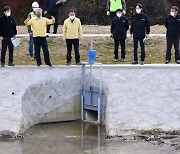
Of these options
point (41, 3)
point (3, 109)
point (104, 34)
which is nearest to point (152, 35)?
point (104, 34)

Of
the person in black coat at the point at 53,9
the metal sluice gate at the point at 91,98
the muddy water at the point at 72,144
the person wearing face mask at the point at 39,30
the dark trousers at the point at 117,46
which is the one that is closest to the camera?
the muddy water at the point at 72,144

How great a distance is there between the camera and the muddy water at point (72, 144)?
1484 cm

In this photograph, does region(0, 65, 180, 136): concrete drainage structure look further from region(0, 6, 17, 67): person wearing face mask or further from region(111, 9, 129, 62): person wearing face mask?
region(111, 9, 129, 62): person wearing face mask

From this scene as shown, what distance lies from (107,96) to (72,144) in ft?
7.25

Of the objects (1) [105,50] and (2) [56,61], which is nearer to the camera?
(2) [56,61]

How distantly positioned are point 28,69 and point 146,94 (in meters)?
3.38

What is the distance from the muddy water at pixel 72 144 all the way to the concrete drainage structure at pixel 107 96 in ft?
1.40

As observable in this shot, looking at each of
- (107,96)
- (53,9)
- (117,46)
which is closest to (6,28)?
(107,96)

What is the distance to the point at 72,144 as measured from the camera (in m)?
15.5

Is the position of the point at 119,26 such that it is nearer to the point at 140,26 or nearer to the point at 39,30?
the point at 140,26

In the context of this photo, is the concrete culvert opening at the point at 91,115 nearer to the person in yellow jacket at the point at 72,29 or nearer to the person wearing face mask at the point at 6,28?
the person in yellow jacket at the point at 72,29

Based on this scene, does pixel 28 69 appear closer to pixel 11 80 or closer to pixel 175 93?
pixel 11 80

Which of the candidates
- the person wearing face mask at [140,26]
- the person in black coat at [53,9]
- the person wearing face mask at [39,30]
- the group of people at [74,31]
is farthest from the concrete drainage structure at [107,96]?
the person in black coat at [53,9]

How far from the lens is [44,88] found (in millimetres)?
17703
